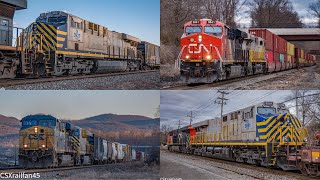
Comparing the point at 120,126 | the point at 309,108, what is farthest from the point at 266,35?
the point at 120,126

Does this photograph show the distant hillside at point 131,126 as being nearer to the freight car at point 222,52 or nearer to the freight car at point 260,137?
the freight car at point 222,52

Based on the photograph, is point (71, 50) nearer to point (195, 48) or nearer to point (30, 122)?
point (30, 122)

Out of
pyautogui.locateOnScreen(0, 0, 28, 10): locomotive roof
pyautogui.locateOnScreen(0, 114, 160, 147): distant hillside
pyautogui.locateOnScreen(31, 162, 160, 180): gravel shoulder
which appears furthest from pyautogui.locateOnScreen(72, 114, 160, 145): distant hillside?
pyautogui.locateOnScreen(0, 0, 28, 10): locomotive roof

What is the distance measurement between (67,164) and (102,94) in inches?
79.2

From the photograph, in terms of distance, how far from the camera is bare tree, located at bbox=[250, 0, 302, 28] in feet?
21.0

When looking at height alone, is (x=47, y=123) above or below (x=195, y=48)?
below

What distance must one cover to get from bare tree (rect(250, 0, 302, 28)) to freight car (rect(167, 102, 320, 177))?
145 centimetres

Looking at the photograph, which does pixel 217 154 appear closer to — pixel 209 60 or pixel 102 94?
pixel 209 60

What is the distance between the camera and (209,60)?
271 inches

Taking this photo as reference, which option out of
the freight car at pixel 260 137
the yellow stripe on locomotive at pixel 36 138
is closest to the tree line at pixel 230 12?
the freight car at pixel 260 137

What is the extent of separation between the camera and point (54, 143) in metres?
7.11

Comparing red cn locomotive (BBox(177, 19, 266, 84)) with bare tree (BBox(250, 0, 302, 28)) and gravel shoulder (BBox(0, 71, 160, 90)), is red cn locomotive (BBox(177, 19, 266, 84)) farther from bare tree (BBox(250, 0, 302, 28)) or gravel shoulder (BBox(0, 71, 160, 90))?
bare tree (BBox(250, 0, 302, 28))

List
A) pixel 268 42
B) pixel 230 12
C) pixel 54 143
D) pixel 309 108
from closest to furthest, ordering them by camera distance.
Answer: pixel 309 108
pixel 230 12
pixel 54 143
pixel 268 42

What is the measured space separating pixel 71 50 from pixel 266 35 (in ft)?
13.5
